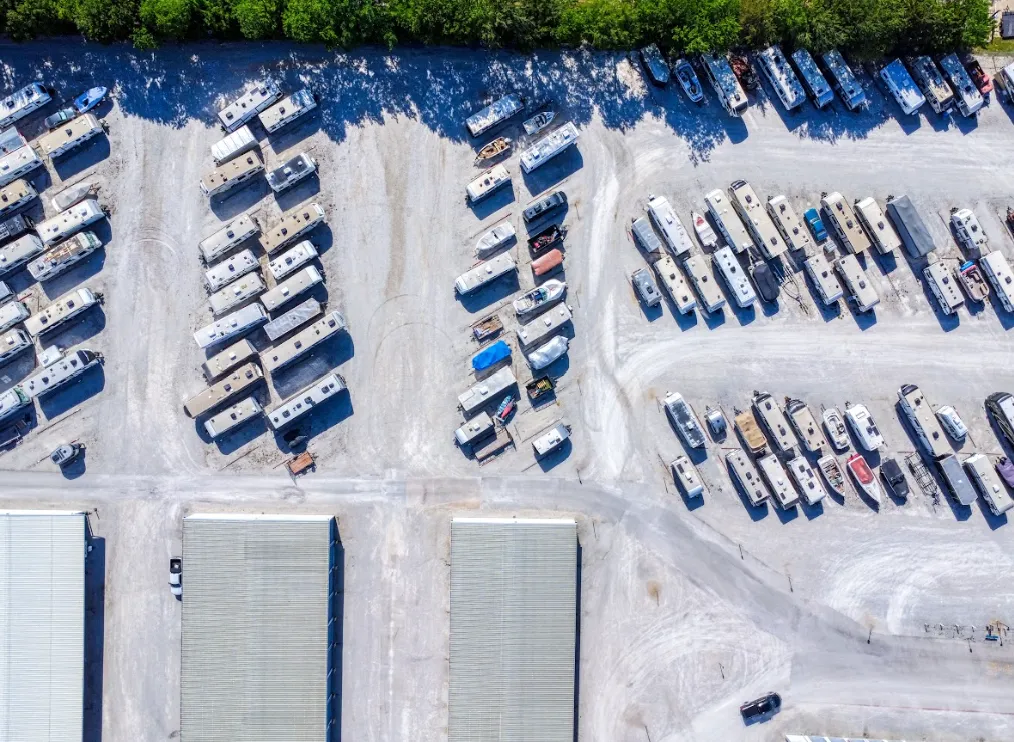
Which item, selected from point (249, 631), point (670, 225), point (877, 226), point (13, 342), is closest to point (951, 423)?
point (877, 226)

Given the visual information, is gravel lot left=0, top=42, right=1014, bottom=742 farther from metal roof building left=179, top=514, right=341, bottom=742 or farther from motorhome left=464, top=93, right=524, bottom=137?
metal roof building left=179, top=514, right=341, bottom=742

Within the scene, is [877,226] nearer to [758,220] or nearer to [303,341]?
[758,220]

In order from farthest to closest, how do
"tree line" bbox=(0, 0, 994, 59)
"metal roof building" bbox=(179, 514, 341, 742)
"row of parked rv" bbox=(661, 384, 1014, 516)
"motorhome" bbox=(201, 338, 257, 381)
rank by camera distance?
"row of parked rv" bbox=(661, 384, 1014, 516)
"motorhome" bbox=(201, 338, 257, 381)
"metal roof building" bbox=(179, 514, 341, 742)
"tree line" bbox=(0, 0, 994, 59)

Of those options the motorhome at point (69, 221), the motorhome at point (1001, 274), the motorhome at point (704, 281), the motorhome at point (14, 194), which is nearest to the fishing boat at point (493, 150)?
the motorhome at point (704, 281)

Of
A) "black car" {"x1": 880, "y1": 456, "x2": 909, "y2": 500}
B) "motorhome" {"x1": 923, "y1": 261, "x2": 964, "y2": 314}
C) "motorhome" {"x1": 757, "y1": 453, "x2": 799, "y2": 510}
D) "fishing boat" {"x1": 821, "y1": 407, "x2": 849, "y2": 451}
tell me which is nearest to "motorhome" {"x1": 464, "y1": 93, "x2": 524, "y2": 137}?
"motorhome" {"x1": 757, "y1": 453, "x2": 799, "y2": 510}

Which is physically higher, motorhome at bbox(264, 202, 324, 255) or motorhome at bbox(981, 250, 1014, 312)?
motorhome at bbox(264, 202, 324, 255)

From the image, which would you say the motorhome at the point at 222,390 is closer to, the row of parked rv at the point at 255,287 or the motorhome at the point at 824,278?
the row of parked rv at the point at 255,287
